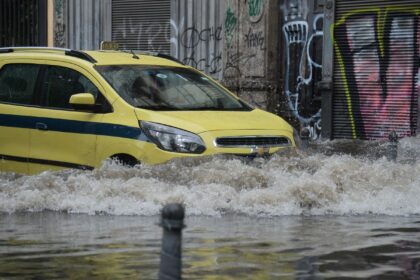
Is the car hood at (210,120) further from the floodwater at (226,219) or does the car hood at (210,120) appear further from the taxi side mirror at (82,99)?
the taxi side mirror at (82,99)

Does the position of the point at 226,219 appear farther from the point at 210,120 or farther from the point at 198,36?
the point at 198,36

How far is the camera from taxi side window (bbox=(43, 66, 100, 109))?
980 centimetres

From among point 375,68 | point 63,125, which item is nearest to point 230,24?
point 375,68

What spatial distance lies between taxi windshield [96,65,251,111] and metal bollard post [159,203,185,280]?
526cm

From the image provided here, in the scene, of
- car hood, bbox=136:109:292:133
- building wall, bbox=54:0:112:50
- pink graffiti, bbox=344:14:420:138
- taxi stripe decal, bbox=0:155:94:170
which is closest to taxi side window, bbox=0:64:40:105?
taxi stripe decal, bbox=0:155:94:170

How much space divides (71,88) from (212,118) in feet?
5.43

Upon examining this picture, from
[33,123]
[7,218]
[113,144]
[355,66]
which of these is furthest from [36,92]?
[355,66]

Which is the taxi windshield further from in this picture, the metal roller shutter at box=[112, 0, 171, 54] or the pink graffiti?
the metal roller shutter at box=[112, 0, 171, 54]

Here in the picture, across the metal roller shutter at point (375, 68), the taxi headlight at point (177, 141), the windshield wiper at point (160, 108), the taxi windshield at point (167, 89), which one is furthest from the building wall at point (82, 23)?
the taxi headlight at point (177, 141)

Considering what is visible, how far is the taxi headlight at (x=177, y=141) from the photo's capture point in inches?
352

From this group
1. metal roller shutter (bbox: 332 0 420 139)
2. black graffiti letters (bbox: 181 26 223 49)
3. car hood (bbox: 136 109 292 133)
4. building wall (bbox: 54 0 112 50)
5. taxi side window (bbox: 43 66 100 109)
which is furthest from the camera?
building wall (bbox: 54 0 112 50)

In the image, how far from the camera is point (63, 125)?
960cm

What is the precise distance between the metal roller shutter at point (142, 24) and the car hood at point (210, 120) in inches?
427

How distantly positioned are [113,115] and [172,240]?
5203 millimetres
